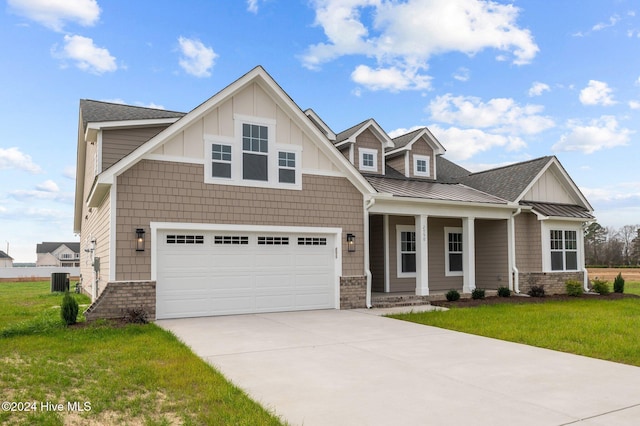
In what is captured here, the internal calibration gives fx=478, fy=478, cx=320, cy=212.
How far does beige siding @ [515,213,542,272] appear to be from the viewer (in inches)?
694

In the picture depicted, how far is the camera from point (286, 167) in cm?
1315

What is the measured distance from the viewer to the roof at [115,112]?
14.2m

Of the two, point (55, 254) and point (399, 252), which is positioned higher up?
point (399, 252)

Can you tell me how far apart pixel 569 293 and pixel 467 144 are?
12.0m

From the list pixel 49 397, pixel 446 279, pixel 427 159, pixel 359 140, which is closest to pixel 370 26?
pixel 359 140

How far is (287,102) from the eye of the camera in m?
13.0

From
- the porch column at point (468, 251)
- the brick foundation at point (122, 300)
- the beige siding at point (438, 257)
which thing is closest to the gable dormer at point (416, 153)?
the beige siding at point (438, 257)

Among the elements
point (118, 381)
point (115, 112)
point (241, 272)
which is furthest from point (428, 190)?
point (118, 381)

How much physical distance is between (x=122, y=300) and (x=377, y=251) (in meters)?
9.48

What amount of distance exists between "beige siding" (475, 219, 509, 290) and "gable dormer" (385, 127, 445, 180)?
9.59ft

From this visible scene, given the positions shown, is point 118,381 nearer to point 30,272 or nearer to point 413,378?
point 413,378

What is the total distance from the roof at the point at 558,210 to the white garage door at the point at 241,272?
28.3ft

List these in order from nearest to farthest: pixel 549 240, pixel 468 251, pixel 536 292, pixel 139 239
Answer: pixel 139 239 < pixel 536 292 < pixel 468 251 < pixel 549 240

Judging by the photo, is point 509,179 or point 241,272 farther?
point 509,179
